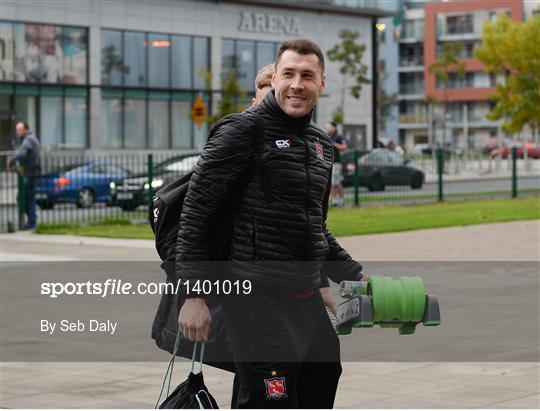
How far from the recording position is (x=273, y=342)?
5.05m

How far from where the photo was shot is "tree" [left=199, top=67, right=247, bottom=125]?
5216 cm

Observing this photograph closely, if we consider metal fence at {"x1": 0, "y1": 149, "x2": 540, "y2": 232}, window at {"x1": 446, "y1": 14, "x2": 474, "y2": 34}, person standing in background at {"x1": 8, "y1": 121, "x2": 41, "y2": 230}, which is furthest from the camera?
window at {"x1": 446, "y1": 14, "x2": 474, "y2": 34}

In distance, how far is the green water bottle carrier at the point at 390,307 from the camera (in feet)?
17.2

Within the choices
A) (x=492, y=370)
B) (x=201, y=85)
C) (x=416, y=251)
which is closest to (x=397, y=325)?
(x=492, y=370)

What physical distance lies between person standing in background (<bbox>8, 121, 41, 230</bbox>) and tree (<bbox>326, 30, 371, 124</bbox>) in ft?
120

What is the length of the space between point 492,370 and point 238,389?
394 centimetres

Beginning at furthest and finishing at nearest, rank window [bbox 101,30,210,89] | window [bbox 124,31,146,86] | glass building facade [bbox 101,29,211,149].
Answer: window [bbox 124,31,146,86]
glass building facade [bbox 101,29,211,149]
window [bbox 101,30,210,89]

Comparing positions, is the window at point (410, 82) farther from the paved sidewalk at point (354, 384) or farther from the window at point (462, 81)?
the paved sidewalk at point (354, 384)

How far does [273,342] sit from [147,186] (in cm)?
2148

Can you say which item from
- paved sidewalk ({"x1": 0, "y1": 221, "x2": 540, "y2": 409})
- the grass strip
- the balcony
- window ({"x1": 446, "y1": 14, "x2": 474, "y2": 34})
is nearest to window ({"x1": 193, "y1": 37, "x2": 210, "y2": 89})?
the grass strip

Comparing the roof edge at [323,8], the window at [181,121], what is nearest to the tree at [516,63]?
the roof edge at [323,8]

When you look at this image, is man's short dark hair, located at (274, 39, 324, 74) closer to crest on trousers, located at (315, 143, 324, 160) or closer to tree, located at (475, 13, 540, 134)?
crest on trousers, located at (315, 143, 324, 160)

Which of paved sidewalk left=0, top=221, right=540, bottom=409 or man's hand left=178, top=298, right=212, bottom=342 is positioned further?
paved sidewalk left=0, top=221, right=540, bottom=409

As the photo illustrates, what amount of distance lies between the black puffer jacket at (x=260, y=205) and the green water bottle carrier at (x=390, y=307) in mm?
248
